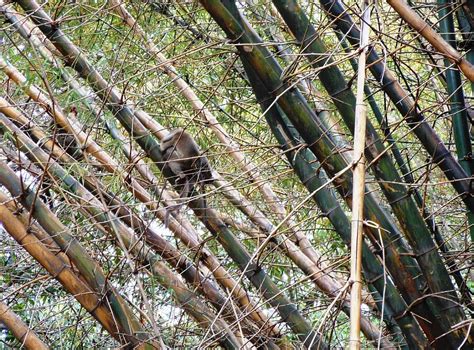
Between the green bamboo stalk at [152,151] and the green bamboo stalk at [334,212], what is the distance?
29 cm

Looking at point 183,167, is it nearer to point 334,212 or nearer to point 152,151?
point 152,151

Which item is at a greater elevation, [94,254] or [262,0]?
[262,0]

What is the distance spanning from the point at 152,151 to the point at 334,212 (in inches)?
25.0

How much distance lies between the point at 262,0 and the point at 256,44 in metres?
0.84

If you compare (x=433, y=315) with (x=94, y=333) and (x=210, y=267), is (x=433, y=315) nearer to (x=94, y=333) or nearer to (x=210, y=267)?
(x=210, y=267)

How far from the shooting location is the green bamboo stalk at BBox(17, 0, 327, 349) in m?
2.24

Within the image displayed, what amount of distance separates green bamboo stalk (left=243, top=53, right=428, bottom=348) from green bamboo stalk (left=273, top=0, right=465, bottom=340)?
4.0 inches

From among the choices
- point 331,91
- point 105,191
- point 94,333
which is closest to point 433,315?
point 331,91

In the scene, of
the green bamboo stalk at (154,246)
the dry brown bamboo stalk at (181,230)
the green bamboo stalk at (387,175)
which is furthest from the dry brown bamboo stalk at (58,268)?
the green bamboo stalk at (387,175)

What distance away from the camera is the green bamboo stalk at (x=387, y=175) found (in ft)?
6.41

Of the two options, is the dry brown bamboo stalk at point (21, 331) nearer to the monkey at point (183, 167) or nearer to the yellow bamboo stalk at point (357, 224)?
the monkey at point (183, 167)

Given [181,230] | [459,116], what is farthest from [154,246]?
[459,116]

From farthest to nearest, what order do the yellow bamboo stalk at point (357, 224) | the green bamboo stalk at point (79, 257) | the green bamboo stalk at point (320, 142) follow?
the green bamboo stalk at point (79, 257) → the green bamboo stalk at point (320, 142) → the yellow bamboo stalk at point (357, 224)

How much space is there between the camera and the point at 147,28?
2570mm
